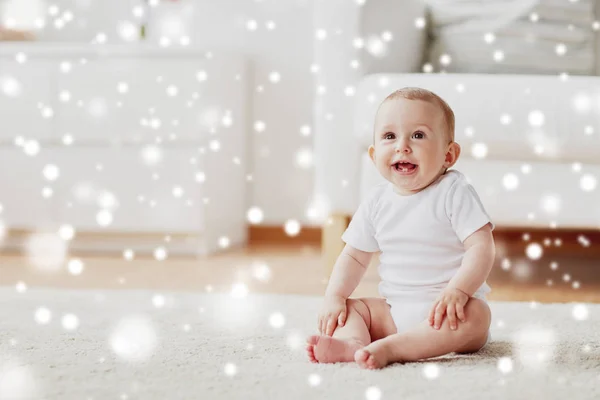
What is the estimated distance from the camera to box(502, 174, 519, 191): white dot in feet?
4.41

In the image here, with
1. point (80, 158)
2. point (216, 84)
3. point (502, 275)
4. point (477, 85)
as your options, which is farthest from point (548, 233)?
point (80, 158)

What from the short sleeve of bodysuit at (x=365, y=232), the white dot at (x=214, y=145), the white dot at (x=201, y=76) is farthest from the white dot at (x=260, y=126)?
the short sleeve of bodysuit at (x=365, y=232)

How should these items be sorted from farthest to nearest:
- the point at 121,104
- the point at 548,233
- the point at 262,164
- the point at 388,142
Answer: the point at 262,164, the point at 548,233, the point at 121,104, the point at 388,142

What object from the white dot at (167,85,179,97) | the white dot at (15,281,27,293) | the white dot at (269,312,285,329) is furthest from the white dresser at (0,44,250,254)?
the white dot at (269,312,285,329)

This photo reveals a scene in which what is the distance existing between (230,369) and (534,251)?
1515mm

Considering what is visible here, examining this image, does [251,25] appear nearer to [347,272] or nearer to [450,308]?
[347,272]

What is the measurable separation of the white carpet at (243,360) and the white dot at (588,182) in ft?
0.82

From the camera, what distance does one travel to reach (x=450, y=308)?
30.8 inches

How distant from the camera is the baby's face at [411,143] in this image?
0.85 metres

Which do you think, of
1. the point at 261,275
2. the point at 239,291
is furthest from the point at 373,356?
the point at 261,275

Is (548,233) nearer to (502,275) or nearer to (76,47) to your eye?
(502,275)

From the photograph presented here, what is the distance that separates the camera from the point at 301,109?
88.2 inches

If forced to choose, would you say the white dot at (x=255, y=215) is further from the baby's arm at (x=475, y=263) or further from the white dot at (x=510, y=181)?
the baby's arm at (x=475, y=263)

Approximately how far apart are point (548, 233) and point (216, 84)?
1.11 meters
